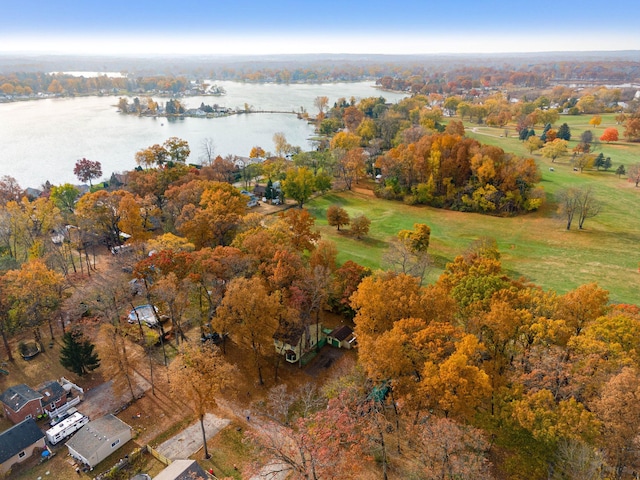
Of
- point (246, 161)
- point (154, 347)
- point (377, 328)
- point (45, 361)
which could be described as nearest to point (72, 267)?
point (45, 361)

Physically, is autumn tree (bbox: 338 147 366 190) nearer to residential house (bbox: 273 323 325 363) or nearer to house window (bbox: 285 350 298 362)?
residential house (bbox: 273 323 325 363)

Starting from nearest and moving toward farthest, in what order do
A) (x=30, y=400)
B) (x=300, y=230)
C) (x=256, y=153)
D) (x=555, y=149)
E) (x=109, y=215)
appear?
(x=30, y=400), (x=300, y=230), (x=109, y=215), (x=555, y=149), (x=256, y=153)

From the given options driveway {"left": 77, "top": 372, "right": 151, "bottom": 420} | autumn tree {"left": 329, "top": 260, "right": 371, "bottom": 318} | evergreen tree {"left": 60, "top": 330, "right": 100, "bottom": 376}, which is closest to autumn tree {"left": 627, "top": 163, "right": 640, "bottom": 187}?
autumn tree {"left": 329, "top": 260, "right": 371, "bottom": 318}

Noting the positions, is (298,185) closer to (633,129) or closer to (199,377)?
(199,377)

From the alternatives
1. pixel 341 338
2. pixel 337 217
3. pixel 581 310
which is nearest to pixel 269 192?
pixel 337 217

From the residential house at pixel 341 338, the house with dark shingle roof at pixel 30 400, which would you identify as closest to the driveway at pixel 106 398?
the house with dark shingle roof at pixel 30 400

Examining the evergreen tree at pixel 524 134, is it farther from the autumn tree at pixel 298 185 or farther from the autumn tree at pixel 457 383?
the autumn tree at pixel 457 383

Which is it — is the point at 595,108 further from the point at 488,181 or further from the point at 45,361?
the point at 45,361
